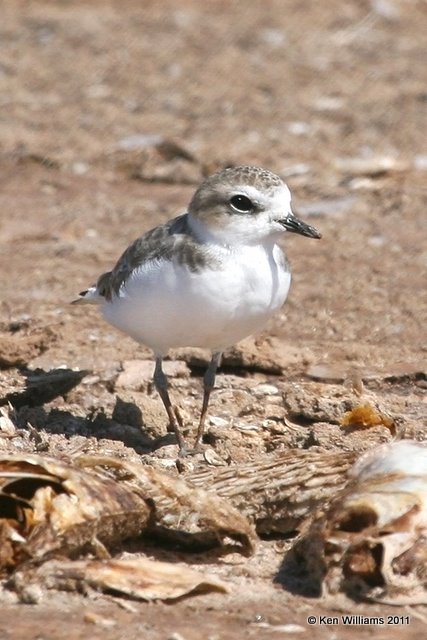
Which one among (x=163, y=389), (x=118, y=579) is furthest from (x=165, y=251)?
(x=118, y=579)

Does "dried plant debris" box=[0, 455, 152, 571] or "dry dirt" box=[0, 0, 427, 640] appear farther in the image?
"dry dirt" box=[0, 0, 427, 640]

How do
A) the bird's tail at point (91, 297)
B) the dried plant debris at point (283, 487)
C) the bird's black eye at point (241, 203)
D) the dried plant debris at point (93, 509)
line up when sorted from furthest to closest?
1. the bird's tail at point (91, 297)
2. the bird's black eye at point (241, 203)
3. the dried plant debris at point (283, 487)
4. the dried plant debris at point (93, 509)

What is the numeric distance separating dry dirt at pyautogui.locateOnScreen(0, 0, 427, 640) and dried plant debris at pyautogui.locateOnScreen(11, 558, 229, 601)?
5 cm

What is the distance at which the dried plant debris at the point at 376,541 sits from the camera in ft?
14.6

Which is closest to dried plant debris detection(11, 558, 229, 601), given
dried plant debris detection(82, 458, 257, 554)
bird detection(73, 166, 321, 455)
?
dried plant debris detection(82, 458, 257, 554)

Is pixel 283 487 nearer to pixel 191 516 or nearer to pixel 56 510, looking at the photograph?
pixel 191 516

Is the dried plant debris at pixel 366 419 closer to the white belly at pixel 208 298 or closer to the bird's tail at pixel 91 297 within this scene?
the white belly at pixel 208 298

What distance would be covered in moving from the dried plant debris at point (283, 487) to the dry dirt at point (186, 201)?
0.45 ft

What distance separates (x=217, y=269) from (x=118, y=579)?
1680 mm

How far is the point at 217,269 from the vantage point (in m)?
5.75

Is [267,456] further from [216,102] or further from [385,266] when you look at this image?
[216,102]

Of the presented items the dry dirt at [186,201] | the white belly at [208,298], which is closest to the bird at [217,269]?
the white belly at [208,298]

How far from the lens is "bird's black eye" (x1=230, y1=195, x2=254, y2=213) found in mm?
5859

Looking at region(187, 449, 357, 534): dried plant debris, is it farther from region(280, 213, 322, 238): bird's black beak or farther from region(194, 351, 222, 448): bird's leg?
region(280, 213, 322, 238): bird's black beak
